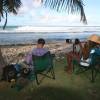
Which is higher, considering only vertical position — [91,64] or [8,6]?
[8,6]

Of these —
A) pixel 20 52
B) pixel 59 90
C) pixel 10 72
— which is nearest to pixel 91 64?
pixel 59 90

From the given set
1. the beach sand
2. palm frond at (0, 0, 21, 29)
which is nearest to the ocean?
the beach sand

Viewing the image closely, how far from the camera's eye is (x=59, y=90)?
8.03m

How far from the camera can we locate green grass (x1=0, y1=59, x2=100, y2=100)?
7.61 m

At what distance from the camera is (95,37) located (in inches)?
362

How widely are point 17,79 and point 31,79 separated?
40 centimetres

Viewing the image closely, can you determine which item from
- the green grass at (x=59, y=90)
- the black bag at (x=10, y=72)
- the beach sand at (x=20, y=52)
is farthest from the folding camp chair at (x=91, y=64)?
the beach sand at (x=20, y=52)

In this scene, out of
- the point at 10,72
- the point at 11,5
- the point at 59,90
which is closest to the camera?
the point at 59,90

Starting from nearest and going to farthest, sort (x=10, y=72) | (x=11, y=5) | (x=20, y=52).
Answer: (x=11, y=5), (x=10, y=72), (x=20, y=52)

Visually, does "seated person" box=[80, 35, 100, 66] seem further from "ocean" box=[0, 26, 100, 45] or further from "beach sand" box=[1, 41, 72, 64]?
"ocean" box=[0, 26, 100, 45]

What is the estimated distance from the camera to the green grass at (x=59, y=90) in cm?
761

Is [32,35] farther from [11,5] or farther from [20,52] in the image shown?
[11,5]

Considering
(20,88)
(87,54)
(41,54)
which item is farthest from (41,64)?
(87,54)

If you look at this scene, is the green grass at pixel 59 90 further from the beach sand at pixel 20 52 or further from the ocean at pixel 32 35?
the ocean at pixel 32 35
